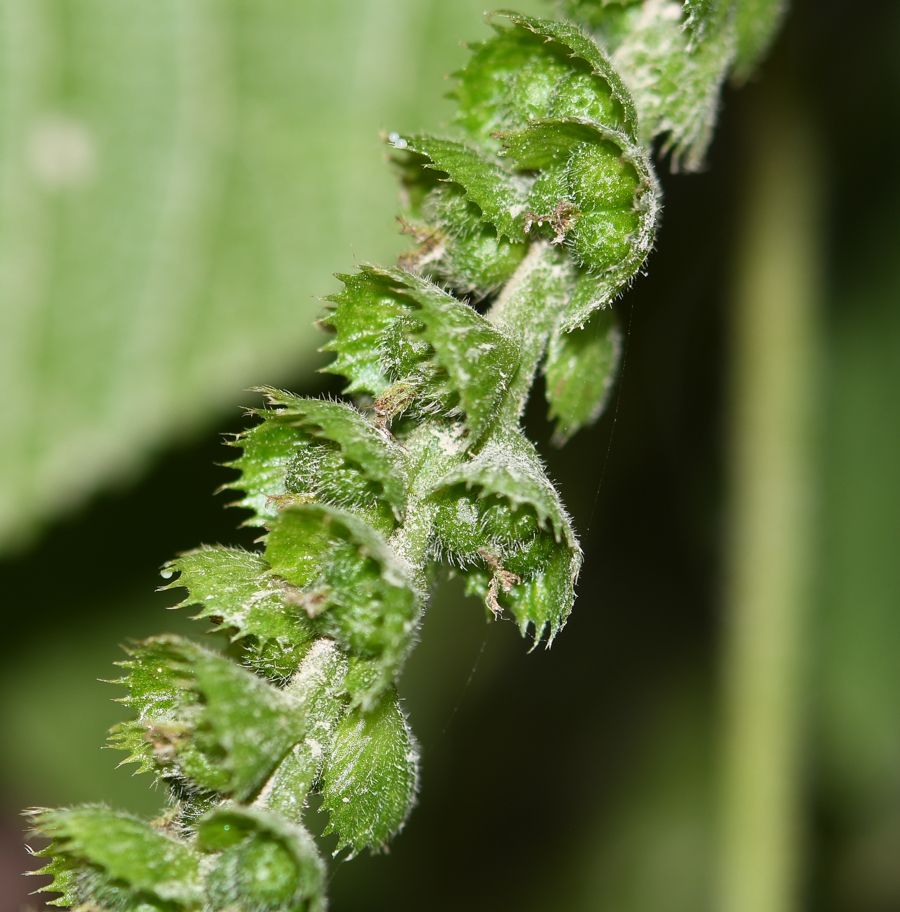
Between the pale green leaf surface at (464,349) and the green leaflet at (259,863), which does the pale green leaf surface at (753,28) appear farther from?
the green leaflet at (259,863)

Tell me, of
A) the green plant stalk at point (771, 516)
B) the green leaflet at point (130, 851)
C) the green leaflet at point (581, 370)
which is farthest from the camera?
the green plant stalk at point (771, 516)

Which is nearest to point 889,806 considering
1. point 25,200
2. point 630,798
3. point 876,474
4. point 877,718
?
point 877,718

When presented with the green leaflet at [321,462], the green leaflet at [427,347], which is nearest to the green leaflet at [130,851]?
the green leaflet at [321,462]

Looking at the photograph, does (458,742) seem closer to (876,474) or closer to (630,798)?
(630,798)

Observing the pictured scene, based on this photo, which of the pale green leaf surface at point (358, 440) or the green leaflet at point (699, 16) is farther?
the green leaflet at point (699, 16)

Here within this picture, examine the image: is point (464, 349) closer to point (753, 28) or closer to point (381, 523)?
point (381, 523)

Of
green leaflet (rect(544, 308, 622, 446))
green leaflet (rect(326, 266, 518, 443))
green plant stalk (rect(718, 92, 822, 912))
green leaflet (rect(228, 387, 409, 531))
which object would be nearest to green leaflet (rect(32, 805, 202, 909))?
green leaflet (rect(228, 387, 409, 531))

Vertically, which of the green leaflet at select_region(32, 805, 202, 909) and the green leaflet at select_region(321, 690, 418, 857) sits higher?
the green leaflet at select_region(321, 690, 418, 857)

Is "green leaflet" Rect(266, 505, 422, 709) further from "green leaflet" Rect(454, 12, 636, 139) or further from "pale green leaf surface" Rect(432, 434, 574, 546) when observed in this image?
"green leaflet" Rect(454, 12, 636, 139)

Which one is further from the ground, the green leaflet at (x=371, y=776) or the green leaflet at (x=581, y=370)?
the green leaflet at (x=581, y=370)
